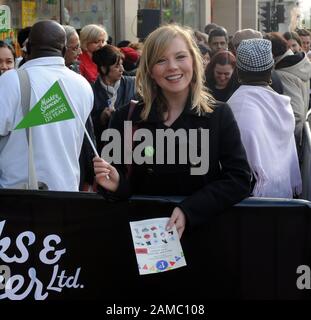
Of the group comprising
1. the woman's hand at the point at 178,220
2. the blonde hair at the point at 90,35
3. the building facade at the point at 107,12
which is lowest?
the woman's hand at the point at 178,220

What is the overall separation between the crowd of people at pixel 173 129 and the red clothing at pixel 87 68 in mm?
1188

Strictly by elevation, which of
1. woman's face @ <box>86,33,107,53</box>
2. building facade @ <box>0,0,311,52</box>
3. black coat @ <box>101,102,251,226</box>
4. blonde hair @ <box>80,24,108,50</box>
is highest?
building facade @ <box>0,0,311,52</box>

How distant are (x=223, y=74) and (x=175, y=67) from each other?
11.7 ft

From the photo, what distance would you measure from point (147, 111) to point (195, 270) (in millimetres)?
828

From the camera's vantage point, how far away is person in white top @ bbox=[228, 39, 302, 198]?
15.4ft

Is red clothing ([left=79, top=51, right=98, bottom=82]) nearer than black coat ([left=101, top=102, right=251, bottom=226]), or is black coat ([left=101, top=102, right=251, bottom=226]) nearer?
black coat ([left=101, top=102, right=251, bottom=226])

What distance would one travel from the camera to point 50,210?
3.94m

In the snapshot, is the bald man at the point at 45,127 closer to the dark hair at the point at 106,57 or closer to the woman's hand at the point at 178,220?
the woman's hand at the point at 178,220

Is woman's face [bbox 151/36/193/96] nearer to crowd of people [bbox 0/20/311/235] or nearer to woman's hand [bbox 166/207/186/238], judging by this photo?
crowd of people [bbox 0/20/311/235]

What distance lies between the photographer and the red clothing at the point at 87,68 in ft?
27.0

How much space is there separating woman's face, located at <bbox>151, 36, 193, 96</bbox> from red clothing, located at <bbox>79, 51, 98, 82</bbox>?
4.38 metres

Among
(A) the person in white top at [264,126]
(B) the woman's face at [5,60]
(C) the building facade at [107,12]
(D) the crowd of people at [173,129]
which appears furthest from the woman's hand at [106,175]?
(C) the building facade at [107,12]

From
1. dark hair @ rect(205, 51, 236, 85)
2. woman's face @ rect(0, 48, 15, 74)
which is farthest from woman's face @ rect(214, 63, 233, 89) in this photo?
woman's face @ rect(0, 48, 15, 74)

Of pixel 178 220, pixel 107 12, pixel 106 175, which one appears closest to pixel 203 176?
pixel 178 220
